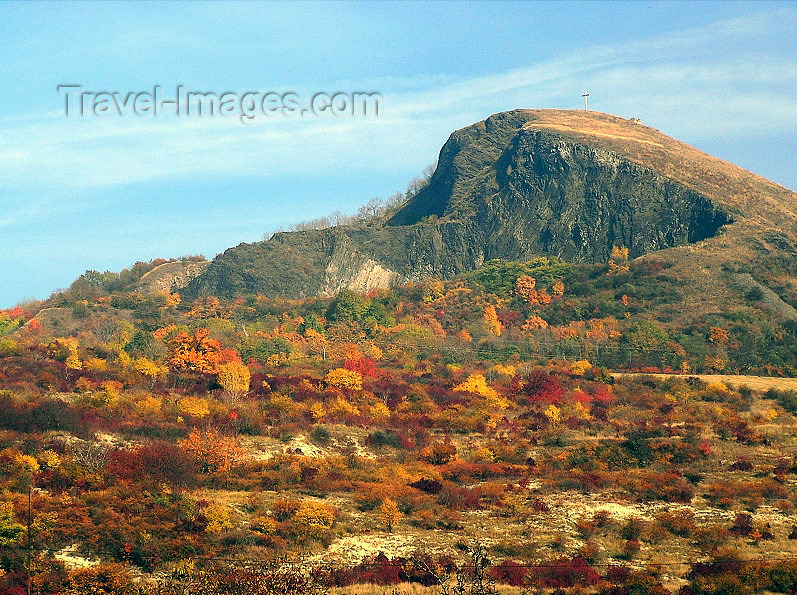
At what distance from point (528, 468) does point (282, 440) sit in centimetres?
1747

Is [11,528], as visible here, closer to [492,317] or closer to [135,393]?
[135,393]

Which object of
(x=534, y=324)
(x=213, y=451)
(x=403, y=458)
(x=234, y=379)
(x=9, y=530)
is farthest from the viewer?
(x=534, y=324)

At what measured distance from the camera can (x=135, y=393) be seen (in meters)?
79.3

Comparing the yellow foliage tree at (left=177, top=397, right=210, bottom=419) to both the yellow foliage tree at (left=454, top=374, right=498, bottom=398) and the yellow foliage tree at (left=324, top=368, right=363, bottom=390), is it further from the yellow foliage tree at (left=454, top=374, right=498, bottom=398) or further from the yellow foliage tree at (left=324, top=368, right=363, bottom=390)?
the yellow foliage tree at (left=454, top=374, right=498, bottom=398)

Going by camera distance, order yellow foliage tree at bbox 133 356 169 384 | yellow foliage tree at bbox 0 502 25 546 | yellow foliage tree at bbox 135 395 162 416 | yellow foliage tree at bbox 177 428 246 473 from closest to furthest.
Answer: yellow foliage tree at bbox 0 502 25 546 → yellow foliage tree at bbox 177 428 246 473 → yellow foliage tree at bbox 135 395 162 416 → yellow foliage tree at bbox 133 356 169 384

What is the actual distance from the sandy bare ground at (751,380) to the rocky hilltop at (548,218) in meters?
48.0

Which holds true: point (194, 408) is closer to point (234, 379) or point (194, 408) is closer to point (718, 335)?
point (234, 379)

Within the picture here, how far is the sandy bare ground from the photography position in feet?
304

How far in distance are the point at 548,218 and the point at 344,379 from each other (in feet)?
299

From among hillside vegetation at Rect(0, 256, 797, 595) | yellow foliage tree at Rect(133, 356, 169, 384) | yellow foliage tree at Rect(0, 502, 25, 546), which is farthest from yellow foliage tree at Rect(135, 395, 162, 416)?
yellow foliage tree at Rect(0, 502, 25, 546)

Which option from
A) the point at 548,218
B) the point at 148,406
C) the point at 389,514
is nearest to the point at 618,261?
the point at 548,218

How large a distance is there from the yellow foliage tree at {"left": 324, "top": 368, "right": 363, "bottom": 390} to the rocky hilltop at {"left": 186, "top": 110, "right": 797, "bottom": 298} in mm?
71265

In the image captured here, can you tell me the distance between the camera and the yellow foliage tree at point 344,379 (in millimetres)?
90188

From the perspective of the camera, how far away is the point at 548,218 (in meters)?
174
